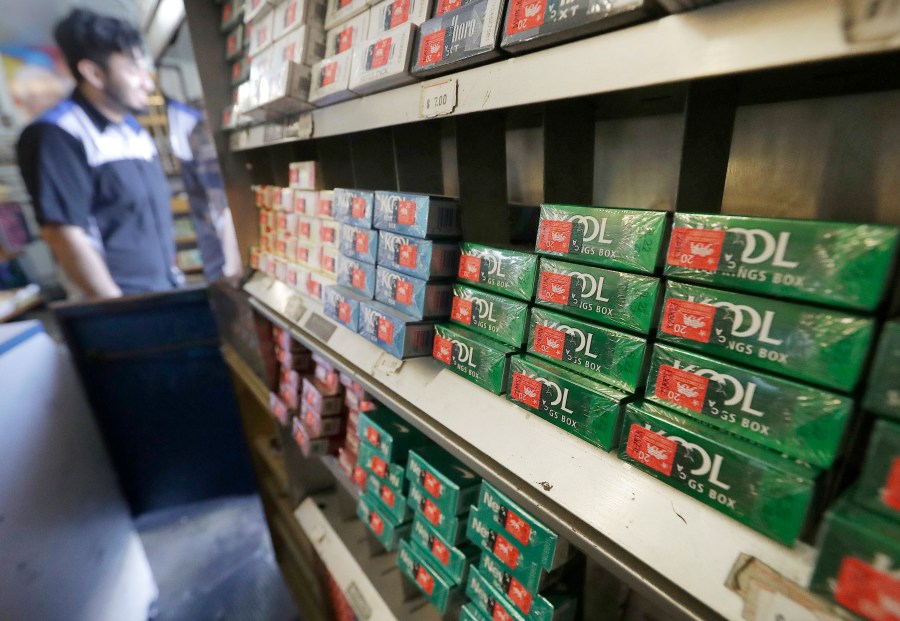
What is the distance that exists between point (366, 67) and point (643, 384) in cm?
73

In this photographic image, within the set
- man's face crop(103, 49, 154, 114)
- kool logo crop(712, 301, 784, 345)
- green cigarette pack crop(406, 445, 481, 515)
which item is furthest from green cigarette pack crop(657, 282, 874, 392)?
man's face crop(103, 49, 154, 114)

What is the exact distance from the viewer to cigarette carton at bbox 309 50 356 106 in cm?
85

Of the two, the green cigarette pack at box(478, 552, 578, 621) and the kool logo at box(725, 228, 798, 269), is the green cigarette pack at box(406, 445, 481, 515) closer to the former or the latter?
the green cigarette pack at box(478, 552, 578, 621)

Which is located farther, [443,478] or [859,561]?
[443,478]

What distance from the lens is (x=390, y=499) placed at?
1.09 m

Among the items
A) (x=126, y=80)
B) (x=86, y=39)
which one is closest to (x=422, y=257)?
(x=126, y=80)

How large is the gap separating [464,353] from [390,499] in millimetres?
556

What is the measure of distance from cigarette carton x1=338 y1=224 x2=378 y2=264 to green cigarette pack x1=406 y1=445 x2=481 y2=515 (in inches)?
18.6

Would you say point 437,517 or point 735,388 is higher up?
point 735,388

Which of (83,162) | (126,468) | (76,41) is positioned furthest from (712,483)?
(76,41)

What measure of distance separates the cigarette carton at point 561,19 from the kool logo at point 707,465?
0.47m

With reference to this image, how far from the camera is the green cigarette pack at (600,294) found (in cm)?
52

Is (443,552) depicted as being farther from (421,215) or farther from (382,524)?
(421,215)

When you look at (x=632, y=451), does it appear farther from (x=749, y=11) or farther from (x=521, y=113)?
(x=521, y=113)
